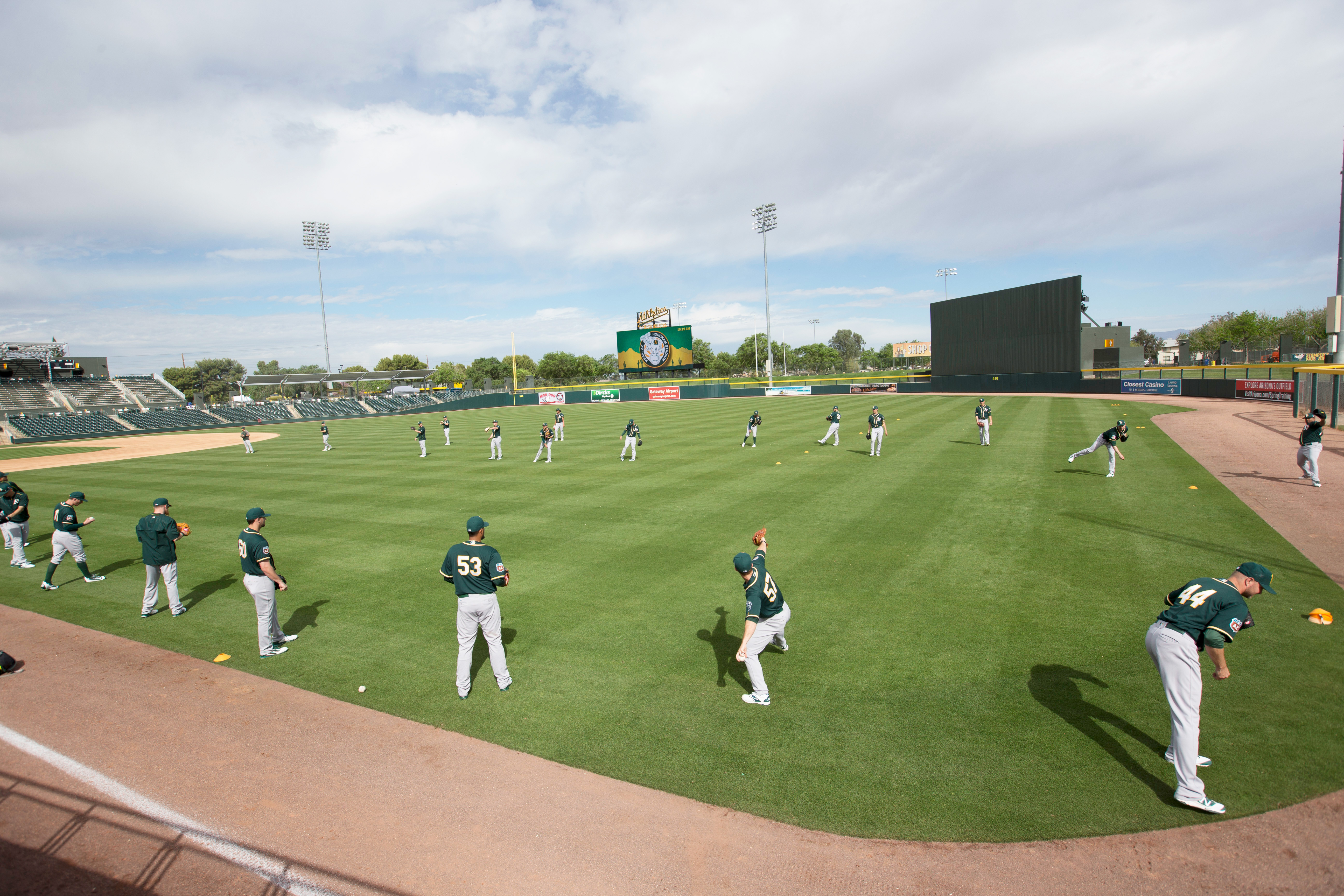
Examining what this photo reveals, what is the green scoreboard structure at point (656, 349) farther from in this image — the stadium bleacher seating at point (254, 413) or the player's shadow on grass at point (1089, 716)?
the player's shadow on grass at point (1089, 716)

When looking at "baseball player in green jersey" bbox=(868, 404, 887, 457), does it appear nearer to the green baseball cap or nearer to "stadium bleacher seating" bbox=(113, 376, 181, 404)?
the green baseball cap

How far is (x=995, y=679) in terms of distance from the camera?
7195mm

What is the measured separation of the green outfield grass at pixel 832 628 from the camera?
558 cm

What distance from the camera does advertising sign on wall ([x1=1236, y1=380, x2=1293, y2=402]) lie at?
118ft

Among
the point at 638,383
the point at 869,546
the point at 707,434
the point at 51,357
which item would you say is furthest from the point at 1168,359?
the point at 51,357

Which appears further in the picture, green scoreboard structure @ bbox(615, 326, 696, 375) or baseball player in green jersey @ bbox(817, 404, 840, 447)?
green scoreboard structure @ bbox(615, 326, 696, 375)

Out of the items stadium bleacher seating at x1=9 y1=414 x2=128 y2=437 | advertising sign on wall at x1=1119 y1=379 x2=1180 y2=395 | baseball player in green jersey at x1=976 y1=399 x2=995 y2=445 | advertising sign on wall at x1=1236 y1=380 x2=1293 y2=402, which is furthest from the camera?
stadium bleacher seating at x1=9 y1=414 x2=128 y2=437

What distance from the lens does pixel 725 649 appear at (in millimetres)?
8234

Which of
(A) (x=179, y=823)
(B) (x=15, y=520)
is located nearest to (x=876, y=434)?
(A) (x=179, y=823)

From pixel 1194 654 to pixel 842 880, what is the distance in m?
3.57

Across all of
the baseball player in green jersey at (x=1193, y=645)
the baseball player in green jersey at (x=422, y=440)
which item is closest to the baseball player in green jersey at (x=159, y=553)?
the baseball player in green jersey at (x=1193, y=645)

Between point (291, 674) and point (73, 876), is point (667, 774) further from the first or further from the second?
point (291, 674)

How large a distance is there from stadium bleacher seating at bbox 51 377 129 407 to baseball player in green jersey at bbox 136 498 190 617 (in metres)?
76.2

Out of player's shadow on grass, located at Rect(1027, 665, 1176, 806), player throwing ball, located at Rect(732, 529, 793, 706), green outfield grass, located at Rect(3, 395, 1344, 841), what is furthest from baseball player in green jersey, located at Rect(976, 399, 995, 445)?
player throwing ball, located at Rect(732, 529, 793, 706)
